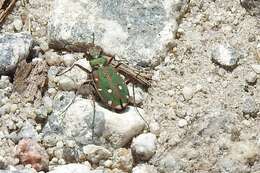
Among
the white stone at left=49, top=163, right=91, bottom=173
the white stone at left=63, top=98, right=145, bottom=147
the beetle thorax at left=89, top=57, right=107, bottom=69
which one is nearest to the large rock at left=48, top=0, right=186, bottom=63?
the beetle thorax at left=89, top=57, right=107, bottom=69

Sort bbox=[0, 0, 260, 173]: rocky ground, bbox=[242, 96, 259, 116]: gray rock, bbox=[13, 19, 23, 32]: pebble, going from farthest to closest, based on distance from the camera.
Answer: bbox=[13, 19, 23, 32]: pebble → bbox=[242, 96, 259, 116]: gray rock → bbox=[0, 0, 260, 173]: rocky ground

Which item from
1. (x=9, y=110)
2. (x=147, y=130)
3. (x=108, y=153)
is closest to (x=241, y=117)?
(x=147, y=130)

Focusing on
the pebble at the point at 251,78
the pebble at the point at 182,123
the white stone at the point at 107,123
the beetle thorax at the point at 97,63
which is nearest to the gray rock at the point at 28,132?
the white stone at the point at 107,123

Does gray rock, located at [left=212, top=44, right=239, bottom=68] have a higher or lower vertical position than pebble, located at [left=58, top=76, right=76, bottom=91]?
higher

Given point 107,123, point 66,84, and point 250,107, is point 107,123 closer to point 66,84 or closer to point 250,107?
point 66,84

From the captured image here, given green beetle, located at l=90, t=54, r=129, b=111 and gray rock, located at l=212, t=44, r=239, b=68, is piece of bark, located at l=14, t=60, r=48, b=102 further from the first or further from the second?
gray rock, located at l=212, t=44, r=239, b=68

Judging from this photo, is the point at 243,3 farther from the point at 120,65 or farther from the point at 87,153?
the point at 87,153

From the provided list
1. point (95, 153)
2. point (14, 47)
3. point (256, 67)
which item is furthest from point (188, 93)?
point (14, 47)
